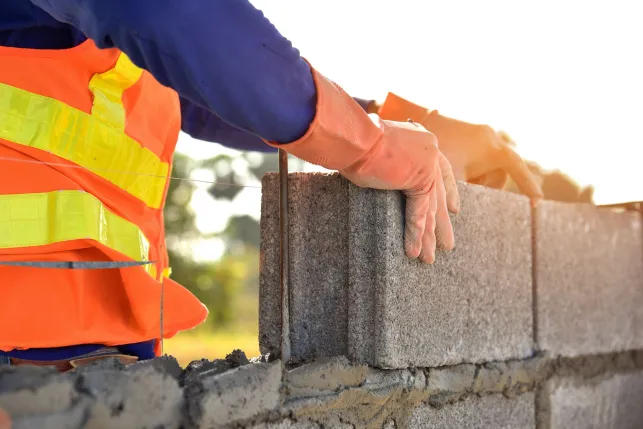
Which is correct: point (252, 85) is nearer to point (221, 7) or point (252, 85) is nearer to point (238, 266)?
point (221, 7)

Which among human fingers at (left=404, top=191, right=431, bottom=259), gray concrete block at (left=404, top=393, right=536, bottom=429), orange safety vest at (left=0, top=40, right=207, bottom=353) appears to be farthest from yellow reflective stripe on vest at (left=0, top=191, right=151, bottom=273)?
gray concrete block at (left=404, top=393, right=536, bottom=429)

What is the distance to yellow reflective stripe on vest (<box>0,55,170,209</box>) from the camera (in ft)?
5.24

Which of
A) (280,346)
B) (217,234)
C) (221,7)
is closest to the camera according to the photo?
(221,7)

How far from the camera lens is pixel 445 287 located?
1977 mm

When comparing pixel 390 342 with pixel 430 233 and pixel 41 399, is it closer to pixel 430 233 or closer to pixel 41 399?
pixel 430 233

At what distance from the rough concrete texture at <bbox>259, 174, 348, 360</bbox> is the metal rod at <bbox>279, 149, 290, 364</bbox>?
30mm

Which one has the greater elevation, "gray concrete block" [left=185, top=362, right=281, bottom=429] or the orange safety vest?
the orange safety vest

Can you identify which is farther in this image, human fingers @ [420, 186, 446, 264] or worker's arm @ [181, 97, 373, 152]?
worker's arm @ [181, 97, 373, 152]

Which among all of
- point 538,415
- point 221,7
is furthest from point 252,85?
point 538,415

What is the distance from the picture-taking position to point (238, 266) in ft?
60.6

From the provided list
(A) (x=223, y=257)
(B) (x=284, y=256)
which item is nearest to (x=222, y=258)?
(A) (x=223, y=257)

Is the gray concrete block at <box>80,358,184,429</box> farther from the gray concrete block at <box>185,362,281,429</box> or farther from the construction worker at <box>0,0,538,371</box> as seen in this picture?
the construction worker at <box>0,0,538,371</box>

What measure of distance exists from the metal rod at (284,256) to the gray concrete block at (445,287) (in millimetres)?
166

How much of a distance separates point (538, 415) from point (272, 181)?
1.29 meters
